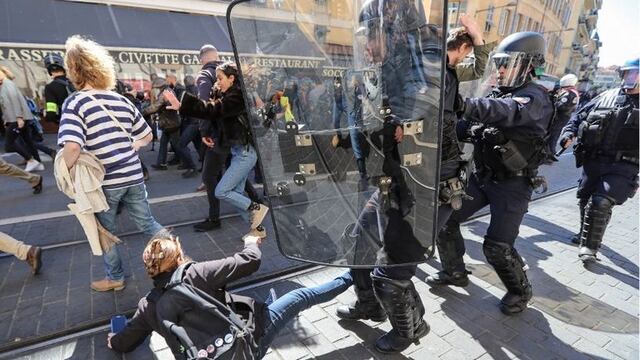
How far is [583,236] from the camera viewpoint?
11.9 ft

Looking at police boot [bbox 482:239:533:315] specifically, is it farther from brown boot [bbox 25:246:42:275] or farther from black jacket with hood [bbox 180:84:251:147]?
brown boot [bbox 25:246:42:275]

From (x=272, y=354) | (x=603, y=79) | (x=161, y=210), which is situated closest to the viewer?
(x=272, y=354)

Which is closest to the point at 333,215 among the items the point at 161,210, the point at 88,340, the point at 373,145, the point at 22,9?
the point at 373,145

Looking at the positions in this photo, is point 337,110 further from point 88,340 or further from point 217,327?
point 88,340

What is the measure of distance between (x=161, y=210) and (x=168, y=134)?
2237 millimetres

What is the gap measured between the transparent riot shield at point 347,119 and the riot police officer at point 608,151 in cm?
299

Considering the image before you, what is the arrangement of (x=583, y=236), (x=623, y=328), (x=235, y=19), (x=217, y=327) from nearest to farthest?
1. (x=235, y=19)
2. (x=217, y=327)
3. (x=623, y=328)
4. (x=583, y=236)

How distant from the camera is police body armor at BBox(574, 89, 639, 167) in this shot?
10.7ft

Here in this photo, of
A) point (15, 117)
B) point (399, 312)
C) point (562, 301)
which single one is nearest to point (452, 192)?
point (399, 312)

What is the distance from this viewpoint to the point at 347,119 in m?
Answer: 1.49

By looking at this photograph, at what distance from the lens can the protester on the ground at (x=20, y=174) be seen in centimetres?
416

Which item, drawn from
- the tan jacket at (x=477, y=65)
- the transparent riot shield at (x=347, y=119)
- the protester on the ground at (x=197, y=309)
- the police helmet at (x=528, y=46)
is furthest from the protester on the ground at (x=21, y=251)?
the police helmet at (x=528, y=46)

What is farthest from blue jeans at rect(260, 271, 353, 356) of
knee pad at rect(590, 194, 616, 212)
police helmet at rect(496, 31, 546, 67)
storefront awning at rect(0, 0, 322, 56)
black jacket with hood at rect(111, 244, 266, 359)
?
storefront awning at rect(0, 0, 322, 56)

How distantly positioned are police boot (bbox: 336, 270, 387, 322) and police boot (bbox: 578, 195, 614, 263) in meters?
2.54
